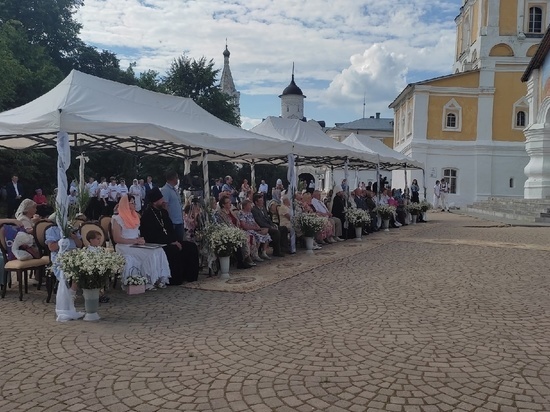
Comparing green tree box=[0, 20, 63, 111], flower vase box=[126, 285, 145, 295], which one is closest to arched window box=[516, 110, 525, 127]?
green tree box=[0, 20, 63, 111]

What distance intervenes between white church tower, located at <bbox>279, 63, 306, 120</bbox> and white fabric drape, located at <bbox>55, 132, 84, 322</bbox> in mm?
72943

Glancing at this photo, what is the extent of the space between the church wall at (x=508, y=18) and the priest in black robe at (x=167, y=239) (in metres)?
36.5

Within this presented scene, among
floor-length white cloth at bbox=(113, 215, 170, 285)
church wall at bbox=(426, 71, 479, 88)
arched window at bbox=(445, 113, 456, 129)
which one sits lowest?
floor-length white cloth at bbox=(113, 215, 170, 285)

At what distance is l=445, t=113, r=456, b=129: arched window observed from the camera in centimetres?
3759

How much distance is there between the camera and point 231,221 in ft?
33.2

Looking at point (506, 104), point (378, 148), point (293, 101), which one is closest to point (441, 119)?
point (506, 104)

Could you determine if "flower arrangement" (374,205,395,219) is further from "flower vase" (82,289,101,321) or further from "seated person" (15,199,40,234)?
"flower vase" (82,289,101,321)

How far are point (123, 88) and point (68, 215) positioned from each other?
11.6ft

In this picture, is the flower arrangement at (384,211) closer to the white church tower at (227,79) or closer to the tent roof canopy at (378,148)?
the tent roof canopy at (378,148)

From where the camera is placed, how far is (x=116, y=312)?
6480 mm

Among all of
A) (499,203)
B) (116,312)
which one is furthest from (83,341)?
(499,203)

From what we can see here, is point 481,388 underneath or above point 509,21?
underneath

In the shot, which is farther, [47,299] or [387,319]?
[47,299]

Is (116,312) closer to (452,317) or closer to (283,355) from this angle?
(283,355)
